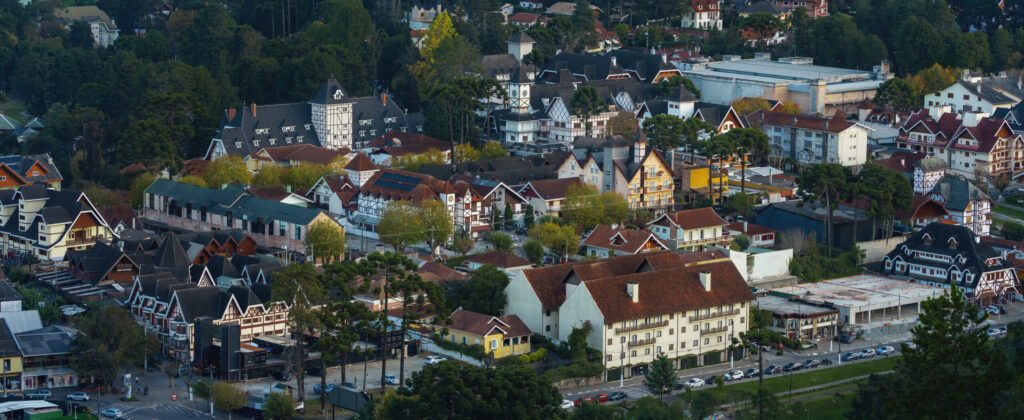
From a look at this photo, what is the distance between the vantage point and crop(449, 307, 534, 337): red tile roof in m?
48.9

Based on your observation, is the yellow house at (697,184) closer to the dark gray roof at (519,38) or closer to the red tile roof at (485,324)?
the red tile roof at (485,324)

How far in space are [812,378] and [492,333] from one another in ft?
31.8

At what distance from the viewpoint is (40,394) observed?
4609 cm

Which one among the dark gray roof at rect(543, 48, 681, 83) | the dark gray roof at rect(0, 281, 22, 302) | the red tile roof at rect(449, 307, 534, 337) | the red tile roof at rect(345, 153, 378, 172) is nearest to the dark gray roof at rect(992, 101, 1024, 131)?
the dark gray roof at rect(543, 48, 681, 83)

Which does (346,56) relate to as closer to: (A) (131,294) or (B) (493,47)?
(B) (493,47)

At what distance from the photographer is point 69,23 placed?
117 metres

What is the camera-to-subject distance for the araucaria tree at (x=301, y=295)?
46.0 m

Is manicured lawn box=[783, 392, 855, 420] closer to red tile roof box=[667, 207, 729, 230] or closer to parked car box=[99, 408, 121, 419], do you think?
red tile roof box=[667, 207, 729, 230]

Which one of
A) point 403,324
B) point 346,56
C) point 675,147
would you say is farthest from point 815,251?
point 346,56

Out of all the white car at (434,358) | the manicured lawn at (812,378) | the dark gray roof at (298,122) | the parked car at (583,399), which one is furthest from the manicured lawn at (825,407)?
the dark gray roof at (298,122)

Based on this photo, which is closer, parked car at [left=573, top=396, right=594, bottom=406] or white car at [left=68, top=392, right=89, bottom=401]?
parked car at [left=573, top=396, right=594, bottom=406]

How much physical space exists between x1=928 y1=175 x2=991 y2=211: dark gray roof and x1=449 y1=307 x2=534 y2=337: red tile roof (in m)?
23.2

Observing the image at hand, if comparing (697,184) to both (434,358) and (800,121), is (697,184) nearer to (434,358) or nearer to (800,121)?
(800,121)

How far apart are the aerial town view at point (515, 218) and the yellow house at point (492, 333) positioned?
10 cm
